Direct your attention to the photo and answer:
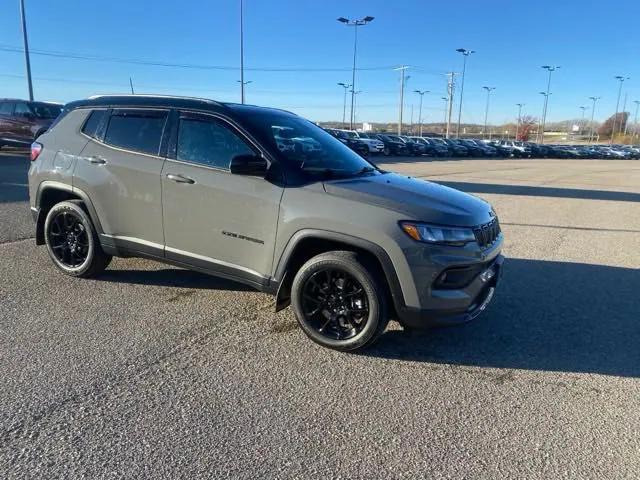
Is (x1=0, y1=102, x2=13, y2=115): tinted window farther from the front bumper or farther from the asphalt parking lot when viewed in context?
the front bumper

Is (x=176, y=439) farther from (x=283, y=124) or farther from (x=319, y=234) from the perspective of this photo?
(x=283, y=124)

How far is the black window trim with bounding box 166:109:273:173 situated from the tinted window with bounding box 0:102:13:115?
1651 centimetres

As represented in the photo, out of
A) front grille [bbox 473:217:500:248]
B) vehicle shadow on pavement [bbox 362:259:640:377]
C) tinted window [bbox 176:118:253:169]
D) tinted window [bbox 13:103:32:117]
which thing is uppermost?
tinted window [bbox 13:103:32:117]

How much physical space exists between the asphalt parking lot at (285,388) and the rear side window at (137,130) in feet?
4.42

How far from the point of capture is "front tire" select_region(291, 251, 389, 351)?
3467 millimetres

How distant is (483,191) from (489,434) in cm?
1255

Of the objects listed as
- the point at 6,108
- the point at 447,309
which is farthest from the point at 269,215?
the point at 6,108

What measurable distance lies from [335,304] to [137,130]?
8.02 feet

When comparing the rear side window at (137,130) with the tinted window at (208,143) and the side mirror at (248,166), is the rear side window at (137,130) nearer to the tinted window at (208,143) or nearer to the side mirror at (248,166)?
the tinted window at (208,143)

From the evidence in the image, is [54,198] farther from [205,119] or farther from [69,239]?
[205,119]

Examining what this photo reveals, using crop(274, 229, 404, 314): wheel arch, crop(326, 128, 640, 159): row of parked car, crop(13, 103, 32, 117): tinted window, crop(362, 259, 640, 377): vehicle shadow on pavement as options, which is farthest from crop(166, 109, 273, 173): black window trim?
crop(326, 128, 640, 159): row of parked car

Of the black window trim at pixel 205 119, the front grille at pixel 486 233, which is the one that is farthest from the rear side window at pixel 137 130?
the front grille at pixel 486 233

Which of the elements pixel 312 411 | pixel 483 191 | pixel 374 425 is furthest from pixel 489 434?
pixel 483 191

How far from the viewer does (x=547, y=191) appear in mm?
15242
